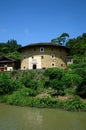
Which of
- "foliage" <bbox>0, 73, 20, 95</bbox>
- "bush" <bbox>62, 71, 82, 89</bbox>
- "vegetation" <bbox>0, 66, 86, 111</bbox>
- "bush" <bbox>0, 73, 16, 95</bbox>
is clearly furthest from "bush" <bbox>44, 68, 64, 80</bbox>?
"bush" <bbox>0, 73, 16, 95</bbox>

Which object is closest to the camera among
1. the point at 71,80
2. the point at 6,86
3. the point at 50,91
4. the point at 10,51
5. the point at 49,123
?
the point at 49,123

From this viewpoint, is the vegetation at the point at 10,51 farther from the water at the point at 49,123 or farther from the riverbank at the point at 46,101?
the water at the point at 49,123

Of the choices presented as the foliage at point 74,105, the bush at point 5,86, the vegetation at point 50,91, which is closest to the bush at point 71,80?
the vegetation at point 50,91

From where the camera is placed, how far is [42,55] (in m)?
44.5

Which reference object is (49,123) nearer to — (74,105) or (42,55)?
(74,105)

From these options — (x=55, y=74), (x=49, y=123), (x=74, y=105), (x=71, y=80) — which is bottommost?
(x=49, y=123)

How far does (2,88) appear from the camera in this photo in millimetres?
28594

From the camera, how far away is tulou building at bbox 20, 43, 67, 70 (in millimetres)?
44500

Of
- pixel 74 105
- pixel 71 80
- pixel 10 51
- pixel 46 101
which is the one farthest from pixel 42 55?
pixel 10 51

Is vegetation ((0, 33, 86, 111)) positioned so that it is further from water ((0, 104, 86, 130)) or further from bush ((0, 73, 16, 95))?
water ((0, 104, 86, 130))

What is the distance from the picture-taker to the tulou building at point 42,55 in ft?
146

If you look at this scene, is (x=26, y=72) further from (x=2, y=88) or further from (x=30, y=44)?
(x=30, y=44)

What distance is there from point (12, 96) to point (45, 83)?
218 inches

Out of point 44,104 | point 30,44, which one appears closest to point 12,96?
point 44,104
